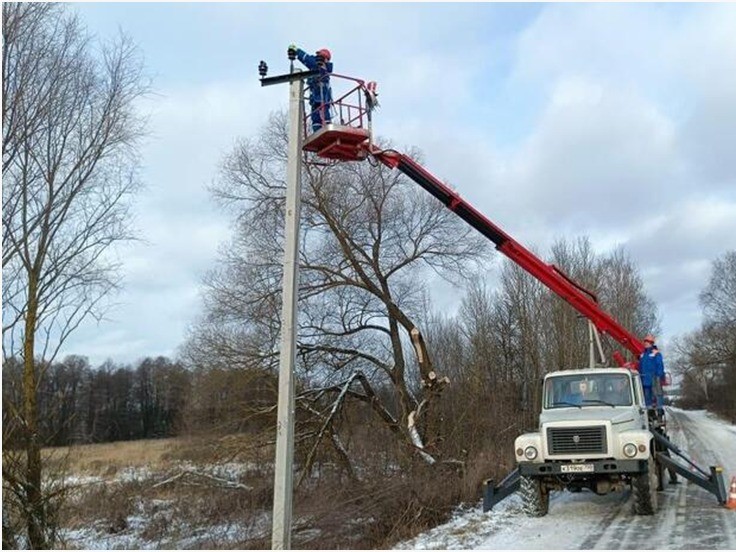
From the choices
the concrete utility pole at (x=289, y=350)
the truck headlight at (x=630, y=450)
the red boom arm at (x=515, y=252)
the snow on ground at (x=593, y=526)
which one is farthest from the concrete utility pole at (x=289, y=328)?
the truck headlight at (x=630, y=450)

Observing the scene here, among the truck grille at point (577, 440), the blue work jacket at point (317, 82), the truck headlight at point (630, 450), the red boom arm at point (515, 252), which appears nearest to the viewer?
the blue work jacket at point (317, 82)

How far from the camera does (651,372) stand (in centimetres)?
1428

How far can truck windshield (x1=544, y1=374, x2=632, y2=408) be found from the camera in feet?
40.4

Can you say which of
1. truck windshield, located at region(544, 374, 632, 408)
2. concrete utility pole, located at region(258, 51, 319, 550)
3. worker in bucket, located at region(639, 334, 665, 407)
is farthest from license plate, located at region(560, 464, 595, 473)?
concrete utility pole, located at region(258, 51, 319, 550)

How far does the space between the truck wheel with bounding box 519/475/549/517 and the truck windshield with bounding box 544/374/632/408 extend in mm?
1561

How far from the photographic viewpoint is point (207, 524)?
15.9 m

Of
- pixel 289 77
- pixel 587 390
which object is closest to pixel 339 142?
pixel 289 77

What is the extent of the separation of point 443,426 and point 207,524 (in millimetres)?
6571

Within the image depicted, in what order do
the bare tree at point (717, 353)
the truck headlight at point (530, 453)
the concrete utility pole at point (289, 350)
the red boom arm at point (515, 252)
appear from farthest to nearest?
the bare tree at point (717, 353) < the red boom arm at point (515, 252) < the truck headlight at point (530, 453) < the concrete utility pole at point (289, 350)

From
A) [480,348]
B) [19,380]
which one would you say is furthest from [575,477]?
[480,348]

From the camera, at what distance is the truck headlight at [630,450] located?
36.2 ft

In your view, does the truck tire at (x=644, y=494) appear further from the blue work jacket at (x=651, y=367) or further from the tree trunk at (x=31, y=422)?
the tree trunk at (x=31, y=422)

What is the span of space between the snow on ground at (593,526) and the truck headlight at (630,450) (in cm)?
100

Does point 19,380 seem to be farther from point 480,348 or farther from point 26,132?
point 480,348
